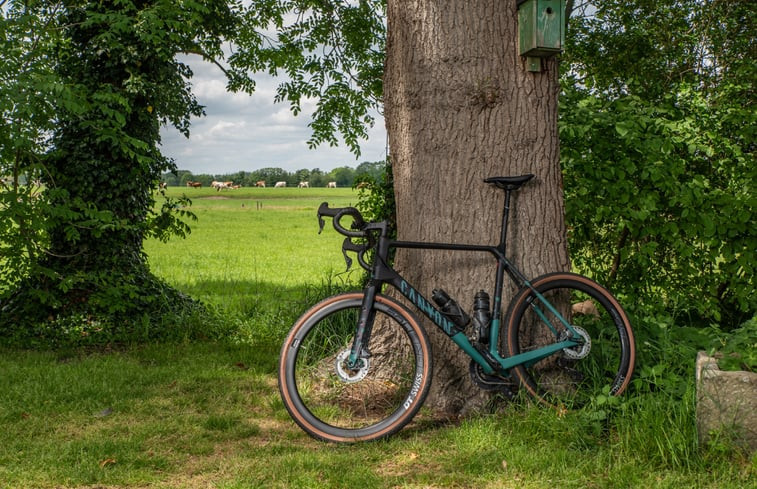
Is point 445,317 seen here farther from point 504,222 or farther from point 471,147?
point 471,147

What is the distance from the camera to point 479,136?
429 cm

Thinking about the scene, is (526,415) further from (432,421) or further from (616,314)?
(616,314)

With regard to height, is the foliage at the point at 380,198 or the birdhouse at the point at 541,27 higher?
the birdhouse at the point at 541,27

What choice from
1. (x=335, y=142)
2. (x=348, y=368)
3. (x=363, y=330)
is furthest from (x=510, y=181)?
(x=335, y=142)

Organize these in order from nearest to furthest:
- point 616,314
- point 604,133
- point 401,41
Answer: point 616,314 < point 401,41 < point 604,133

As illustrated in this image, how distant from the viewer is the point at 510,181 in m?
4.13

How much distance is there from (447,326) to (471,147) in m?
1.14

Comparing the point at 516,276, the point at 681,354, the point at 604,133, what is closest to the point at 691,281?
the point at 604,133

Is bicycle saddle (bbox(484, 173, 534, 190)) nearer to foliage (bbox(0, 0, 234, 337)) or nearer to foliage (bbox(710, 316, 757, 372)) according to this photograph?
foliage (bbox(710, 316, 757, 372))

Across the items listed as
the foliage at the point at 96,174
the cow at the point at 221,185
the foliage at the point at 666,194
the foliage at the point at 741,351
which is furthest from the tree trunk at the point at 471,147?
the cow at the point at 221,185

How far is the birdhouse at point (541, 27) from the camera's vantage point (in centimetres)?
414

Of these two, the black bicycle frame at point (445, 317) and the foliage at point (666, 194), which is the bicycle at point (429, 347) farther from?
the foliage at point (666, 194)

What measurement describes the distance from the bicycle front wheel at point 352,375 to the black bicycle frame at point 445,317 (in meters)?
0.10

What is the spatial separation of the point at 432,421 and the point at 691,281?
3.58 meters
